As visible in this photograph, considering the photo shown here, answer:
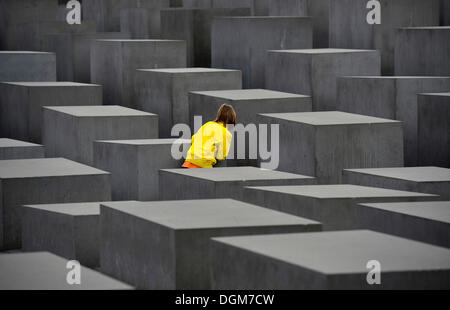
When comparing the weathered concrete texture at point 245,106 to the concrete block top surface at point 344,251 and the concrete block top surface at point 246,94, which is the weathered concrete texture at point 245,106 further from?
the concrete block top surface at point 344,251

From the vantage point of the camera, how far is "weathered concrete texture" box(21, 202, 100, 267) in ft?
27.9

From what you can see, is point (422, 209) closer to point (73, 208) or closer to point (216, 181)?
point (216, 181)

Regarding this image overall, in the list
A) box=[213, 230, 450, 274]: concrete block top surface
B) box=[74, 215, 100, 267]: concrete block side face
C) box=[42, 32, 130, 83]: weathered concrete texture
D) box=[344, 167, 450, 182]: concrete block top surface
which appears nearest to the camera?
box=[213, 230, 450, 274]: concrete block top surface

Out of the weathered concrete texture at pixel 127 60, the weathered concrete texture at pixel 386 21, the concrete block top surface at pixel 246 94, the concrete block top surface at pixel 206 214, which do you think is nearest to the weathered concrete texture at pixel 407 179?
the concrete block top surface at pixel 206 214

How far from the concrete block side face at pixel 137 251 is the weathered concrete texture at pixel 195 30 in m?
10.3

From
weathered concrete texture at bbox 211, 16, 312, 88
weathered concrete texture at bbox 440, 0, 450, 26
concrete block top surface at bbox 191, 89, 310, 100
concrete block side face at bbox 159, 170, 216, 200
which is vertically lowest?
concrete block side face at bbox 159, 170, 216, 200

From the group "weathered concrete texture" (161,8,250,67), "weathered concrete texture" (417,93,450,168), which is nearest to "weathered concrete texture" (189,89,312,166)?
"weathered concrete texture" (417,93,450,168)

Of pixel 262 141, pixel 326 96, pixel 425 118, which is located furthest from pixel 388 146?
pixel 326 96

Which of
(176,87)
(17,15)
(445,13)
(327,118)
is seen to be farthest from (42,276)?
(17,15)

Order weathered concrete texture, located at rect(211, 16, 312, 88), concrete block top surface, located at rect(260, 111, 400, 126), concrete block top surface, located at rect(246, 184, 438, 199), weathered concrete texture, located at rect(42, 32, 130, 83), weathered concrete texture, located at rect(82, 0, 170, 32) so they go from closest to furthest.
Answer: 1. concrete block top surface, located at rect(246, 184, 438, 199)
2. concrete block top surface, located at rect(260, 111, 400, 126)
3. weathered concrete texture, located at rect(211, 16, 312, 88)
4. weathered concrete texture, located at rect(42, 32, 130, 83)
5. weathered concrete texture, located at rect(82, 0, 170, 32)

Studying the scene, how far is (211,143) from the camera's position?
10961mm

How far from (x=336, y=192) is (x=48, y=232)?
262 centimetres

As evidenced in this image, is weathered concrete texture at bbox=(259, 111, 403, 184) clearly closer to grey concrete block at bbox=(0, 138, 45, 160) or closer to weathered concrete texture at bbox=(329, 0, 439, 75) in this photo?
grey concrete block at bbox=(0, 138, 45, 160)

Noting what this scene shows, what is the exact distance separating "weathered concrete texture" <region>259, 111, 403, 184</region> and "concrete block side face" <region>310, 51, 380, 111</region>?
7.85 feet
